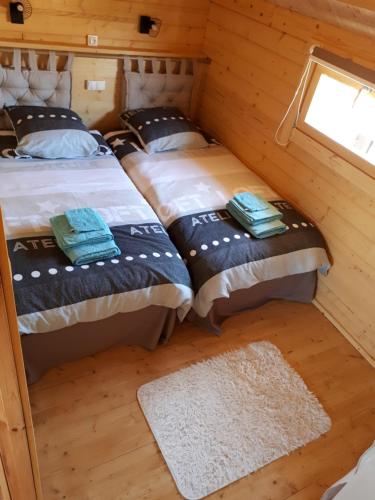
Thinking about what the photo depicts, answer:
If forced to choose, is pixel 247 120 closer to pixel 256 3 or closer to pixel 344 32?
pixel 256 3

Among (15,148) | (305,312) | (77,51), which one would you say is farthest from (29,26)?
(305,312)

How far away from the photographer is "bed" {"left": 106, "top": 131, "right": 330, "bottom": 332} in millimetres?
2145

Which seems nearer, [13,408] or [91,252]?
[13,408]

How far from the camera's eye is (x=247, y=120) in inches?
116

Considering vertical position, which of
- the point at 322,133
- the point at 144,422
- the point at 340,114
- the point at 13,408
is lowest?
the point at 144,422

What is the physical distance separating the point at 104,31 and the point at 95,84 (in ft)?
1.19

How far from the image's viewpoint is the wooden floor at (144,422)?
5.36ft

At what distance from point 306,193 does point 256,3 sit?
1.32 m

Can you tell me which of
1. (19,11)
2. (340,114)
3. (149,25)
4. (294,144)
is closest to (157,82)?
(149,25)

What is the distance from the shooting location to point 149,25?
2910mm

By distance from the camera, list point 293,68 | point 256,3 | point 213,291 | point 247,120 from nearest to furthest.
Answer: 1. point 213,291
2. point 293,68
3. point 256,3
4. point 247,120

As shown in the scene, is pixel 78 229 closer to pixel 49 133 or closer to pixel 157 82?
pixel 49 133

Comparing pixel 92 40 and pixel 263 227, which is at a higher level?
pixel 92 40

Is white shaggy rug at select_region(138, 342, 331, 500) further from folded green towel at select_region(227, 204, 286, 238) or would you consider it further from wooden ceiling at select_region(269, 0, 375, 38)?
wooden ceiling at select_region(269, 0, 375, 38)
